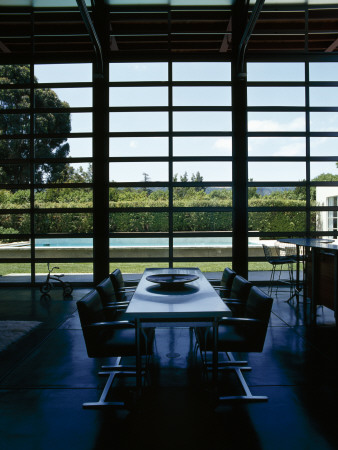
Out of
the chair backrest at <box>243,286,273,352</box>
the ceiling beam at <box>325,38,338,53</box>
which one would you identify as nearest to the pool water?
the chair backrest at <box>243,286,273,352</box>

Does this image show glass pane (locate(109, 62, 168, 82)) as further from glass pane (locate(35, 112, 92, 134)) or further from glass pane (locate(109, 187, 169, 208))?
glass pane (locate(109, 187, 169, 208))

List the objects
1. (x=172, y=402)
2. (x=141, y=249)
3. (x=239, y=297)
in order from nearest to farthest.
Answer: (x=172, y=402) → (x=239, y=297) → (x=141, y=249)

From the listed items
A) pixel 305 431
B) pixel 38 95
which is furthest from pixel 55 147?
pixel 305 431

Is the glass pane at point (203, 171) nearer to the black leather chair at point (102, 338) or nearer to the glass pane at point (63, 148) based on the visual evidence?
the glass pane at point (63, 148)

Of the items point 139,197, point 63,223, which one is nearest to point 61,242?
point 63,223

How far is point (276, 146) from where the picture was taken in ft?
22.1

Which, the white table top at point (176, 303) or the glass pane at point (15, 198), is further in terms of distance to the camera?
the glass pane at point (15, 198)

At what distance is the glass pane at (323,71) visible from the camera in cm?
665

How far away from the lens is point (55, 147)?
22.3ft

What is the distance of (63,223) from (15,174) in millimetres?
1460

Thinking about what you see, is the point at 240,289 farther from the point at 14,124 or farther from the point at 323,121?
the point at 14,124

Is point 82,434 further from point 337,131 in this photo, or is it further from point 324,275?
point 337,131

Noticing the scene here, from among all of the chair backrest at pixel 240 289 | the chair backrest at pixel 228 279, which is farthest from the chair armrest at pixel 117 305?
the chair backrest at pixel 228 279

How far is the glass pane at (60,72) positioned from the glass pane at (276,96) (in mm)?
3434
